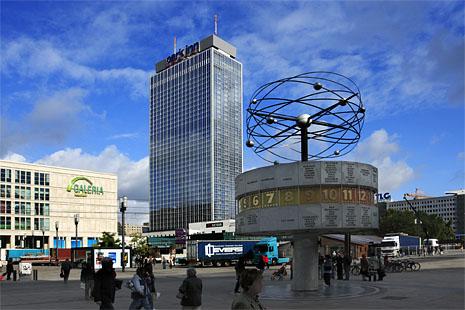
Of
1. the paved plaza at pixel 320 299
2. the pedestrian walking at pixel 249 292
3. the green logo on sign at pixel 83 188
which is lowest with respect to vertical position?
the paved plaza at pixel 320 299

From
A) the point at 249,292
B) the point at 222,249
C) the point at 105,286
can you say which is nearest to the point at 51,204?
the point at 222,249

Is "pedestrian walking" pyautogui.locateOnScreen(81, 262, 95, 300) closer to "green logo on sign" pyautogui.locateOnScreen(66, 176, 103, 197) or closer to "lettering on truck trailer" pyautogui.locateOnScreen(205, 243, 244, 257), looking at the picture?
"lettering on truck trailer" pyautogui.locateOnScreen(205, 243, 244, 257)

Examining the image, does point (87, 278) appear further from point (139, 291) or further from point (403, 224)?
point (403, 224)

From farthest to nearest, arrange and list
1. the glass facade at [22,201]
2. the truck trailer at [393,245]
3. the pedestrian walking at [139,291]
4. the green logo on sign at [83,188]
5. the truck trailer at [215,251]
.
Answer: the green logo on sign at [83,188] < the glass facade at [22,201] < the truck trailer at [393,245] < the truck trailer at [215,251] < the pedestrian walking at [139,291]

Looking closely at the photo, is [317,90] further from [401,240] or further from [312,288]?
[401,240]

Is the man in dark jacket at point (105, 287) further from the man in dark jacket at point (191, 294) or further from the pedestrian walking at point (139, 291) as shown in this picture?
the man in dark jacket at point (191, 294)

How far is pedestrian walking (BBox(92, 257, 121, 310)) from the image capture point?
12.1 metres

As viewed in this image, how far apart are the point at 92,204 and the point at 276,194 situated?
387 ft

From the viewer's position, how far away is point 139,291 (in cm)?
1292

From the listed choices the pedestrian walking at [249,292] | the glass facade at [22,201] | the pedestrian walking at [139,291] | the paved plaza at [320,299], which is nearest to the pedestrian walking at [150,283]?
the pedestrian walking at [139,291]

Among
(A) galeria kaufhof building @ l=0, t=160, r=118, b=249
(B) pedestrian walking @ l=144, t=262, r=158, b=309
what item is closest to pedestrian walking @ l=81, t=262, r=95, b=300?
(B) pedestrian walking @ l=144, t=262, r=158, b=309

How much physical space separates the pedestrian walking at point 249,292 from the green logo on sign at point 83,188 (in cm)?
12928

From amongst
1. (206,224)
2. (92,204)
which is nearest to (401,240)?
(206,224)

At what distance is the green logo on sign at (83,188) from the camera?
131m
